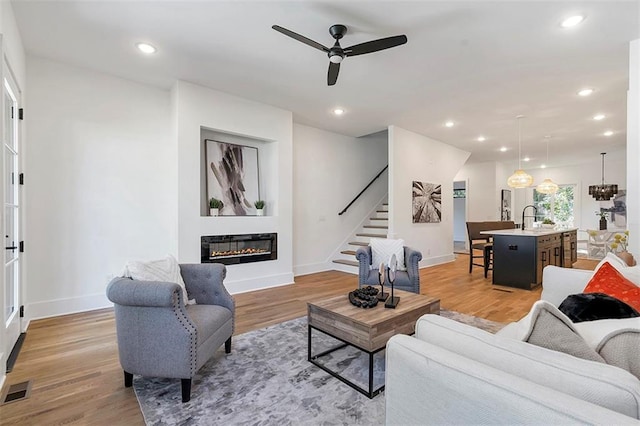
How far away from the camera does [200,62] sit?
349cm

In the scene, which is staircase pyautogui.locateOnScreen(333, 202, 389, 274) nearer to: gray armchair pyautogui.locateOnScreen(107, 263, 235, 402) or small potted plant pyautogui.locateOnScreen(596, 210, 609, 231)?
gray armchair pyautogui.locateOnScreen(107, 263, 235, 402)

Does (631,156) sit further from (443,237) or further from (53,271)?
(53,271)

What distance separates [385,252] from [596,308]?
2.65 metres

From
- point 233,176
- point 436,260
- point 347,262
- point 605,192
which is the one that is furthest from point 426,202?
point 605,192

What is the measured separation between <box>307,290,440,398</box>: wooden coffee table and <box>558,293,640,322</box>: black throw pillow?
104 cm

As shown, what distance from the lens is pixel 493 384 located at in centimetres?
77

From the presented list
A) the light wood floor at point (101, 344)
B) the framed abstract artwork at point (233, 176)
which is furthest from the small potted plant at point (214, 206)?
the light wood floor at point (101, 344)

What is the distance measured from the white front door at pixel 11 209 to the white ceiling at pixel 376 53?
2.34 ft

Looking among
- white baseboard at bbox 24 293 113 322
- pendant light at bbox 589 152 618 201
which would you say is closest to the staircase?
white baseboard at bbox 24 293 113 322

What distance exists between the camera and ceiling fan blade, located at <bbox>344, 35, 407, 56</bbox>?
2.54 m

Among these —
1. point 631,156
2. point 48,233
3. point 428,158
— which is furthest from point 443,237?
point 48,233

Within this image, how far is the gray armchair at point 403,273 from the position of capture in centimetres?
355

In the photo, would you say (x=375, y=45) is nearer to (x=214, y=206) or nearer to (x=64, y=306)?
(x=214, y=206)

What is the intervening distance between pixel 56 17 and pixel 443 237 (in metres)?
7.45
